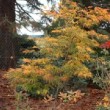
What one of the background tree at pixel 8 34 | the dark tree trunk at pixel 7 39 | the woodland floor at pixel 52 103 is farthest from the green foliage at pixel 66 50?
the dark tree trunk at pixel 7 39

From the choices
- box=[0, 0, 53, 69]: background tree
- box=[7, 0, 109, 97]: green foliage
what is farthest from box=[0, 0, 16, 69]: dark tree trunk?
box=[7, 0, 109, 97]: green foliage

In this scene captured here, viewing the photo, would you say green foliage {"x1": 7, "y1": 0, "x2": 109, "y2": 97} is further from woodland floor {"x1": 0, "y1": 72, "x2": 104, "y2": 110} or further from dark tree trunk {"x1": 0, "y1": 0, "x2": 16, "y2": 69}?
dark tree trunk {"x1": 0, "y1": 0, "x2": 16, "y2": 69}

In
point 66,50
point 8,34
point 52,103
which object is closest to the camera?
point 66,50

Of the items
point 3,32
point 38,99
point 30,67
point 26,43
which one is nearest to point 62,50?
point 30,67

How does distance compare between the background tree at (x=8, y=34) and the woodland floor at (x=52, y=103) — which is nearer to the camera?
the woodland floor at (x=52, y=103)

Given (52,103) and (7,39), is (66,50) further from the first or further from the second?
(7,39)

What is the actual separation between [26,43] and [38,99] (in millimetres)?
7514

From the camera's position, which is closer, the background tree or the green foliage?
the green foliage

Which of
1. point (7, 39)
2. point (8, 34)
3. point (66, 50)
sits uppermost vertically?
point (66, 50)

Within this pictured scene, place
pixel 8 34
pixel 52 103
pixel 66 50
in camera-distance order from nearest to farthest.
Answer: pixel 66 50, pixel 52 103, pixel 8 34

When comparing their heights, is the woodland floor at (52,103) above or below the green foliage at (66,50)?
below

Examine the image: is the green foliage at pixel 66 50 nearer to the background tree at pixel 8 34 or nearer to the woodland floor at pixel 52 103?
the woodland floor at pixel 52 103

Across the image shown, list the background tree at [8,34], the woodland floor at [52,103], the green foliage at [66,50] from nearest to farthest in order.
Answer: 1. the green foliage at [66,50]
2. the woodland floor at [52,103]
3. the background tree at [8,34]

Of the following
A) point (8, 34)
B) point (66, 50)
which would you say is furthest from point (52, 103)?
point (8, 34)
